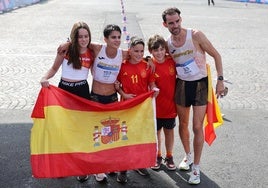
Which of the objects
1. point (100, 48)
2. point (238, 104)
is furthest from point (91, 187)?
point (238, 104)

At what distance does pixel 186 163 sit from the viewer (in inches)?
201

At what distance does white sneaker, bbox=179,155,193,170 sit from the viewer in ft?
16.5

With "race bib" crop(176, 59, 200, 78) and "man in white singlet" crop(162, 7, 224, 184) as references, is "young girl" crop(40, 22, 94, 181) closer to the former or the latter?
"man in white singlet" crop(162, 7, 224, 184)

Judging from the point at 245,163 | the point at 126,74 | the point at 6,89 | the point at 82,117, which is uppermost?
the point at 126,74

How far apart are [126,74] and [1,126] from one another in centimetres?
294

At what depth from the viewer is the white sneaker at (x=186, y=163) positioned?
16.5 feet

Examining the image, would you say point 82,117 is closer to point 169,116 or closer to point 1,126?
point 169,116

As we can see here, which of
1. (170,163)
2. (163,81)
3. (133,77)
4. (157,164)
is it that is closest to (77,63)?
(133,77)

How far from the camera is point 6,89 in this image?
841 centimetres

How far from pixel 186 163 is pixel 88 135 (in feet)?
4.94

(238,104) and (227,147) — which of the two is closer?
(227,147)

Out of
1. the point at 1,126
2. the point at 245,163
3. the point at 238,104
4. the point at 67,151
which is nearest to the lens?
the point at 67,151

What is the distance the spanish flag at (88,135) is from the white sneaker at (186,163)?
725mm

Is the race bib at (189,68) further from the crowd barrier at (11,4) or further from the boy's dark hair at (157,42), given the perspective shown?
the crowd barrier at (11,4)
